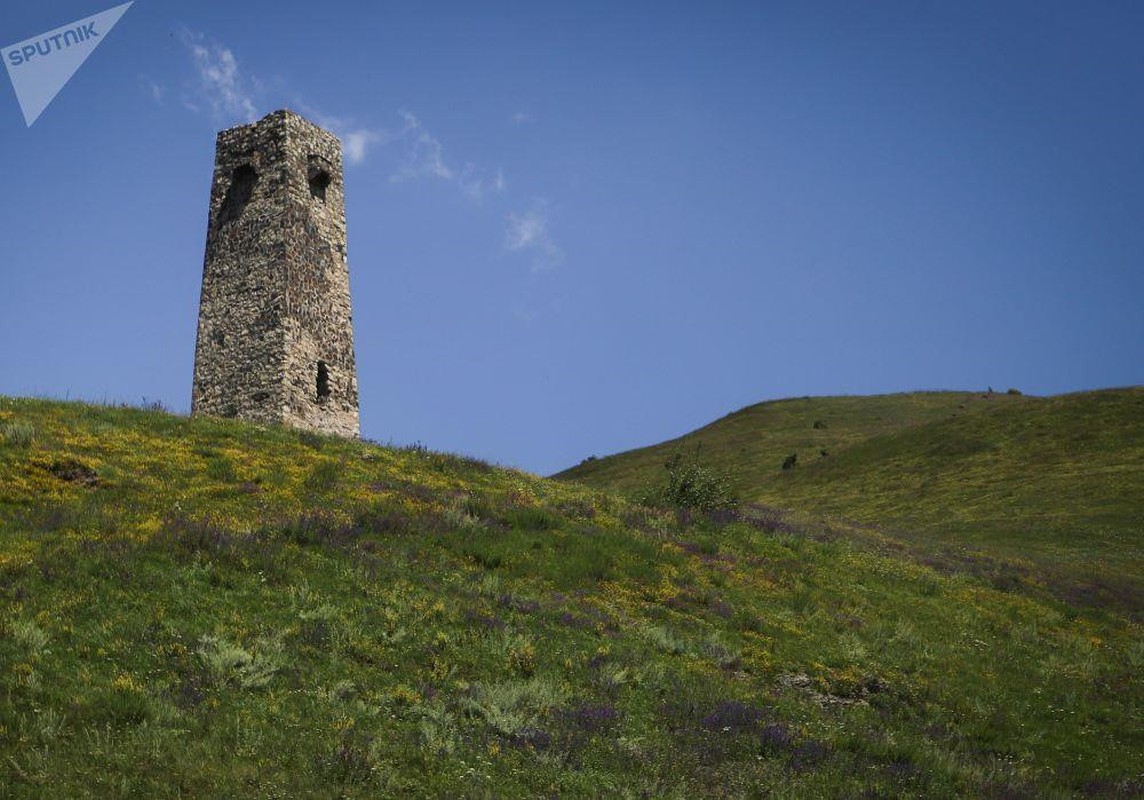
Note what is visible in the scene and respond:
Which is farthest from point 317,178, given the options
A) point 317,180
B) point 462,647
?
point 462,647

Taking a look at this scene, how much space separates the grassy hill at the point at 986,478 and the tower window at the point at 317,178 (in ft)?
69.5

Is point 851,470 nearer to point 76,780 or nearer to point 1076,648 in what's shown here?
point 1076,648

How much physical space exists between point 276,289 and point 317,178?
5.66m

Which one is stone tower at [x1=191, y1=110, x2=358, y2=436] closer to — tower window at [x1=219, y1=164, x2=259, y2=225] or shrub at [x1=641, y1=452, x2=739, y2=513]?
tower window at [x1=219, y1=164, x2=259, y2=225]

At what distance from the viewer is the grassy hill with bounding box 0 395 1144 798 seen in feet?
34.9

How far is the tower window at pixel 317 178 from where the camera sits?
35403mm

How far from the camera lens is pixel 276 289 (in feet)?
107

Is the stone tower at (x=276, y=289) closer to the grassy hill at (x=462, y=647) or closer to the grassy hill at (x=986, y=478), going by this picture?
the grassy hill at (x=462, y=647)

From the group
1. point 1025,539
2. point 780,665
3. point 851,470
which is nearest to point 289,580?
point 780,665

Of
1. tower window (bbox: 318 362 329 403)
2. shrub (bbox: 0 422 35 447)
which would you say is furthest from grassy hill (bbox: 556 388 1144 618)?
shrub (bbox: 0 422 35 447)

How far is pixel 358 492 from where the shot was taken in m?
22.3

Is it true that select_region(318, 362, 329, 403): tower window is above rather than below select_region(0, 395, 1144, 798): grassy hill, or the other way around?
above

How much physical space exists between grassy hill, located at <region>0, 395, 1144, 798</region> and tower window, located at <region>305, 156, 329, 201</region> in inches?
481

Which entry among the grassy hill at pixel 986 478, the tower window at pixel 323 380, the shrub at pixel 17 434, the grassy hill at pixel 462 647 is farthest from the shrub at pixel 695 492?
the shrub at pixel 17 434
